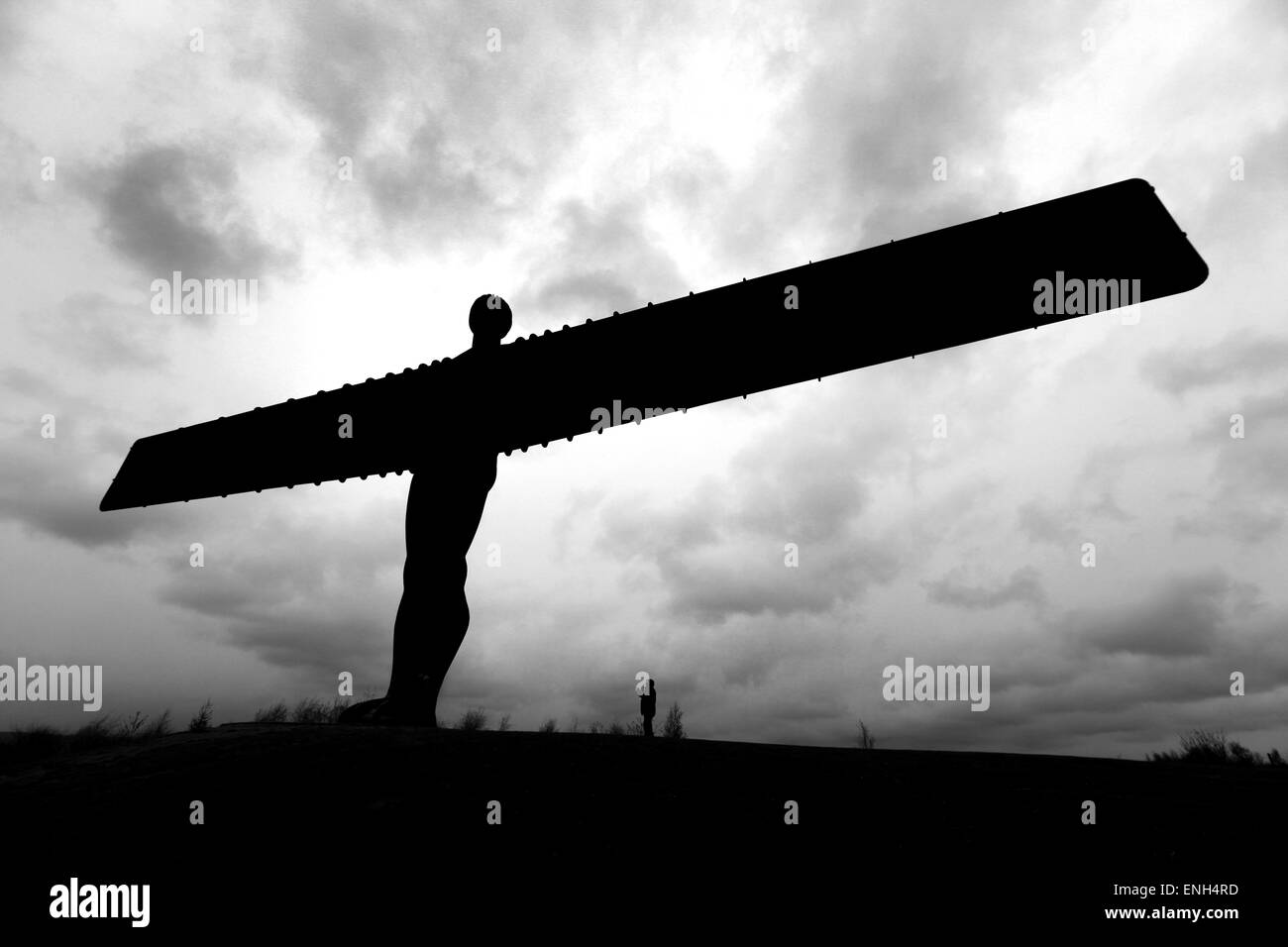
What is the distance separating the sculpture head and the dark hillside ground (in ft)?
10.6

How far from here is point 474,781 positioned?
3.73m

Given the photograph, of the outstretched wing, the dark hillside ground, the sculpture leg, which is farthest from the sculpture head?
the dark hillside ground

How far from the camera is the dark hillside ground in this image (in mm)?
2830

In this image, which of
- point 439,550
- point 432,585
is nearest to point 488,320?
point 439,550

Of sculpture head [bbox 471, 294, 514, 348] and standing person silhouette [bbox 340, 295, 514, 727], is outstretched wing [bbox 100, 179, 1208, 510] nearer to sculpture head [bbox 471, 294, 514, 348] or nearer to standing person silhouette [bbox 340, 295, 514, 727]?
standing person silhouette [bbox 340, 295, 514, 727]

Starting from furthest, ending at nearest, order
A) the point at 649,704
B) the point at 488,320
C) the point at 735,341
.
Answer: the point at 649,704, the point at 488,320, the point at 735,341

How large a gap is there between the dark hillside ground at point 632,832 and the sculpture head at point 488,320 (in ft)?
10.6

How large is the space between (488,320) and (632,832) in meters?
4.32

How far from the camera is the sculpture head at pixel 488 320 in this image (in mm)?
6316

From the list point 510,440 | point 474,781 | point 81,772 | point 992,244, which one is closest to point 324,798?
point 474,781

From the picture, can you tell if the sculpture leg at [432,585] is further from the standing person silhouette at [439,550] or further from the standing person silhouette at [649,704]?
the standing person silhouette at [649,704]

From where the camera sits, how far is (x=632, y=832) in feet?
10.7

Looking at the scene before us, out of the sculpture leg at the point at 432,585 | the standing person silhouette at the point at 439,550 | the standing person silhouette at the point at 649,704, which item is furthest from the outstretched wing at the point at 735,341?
the standing person silhouette at the point at 649,704

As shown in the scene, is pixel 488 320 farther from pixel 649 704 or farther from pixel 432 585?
pixel 649 704
